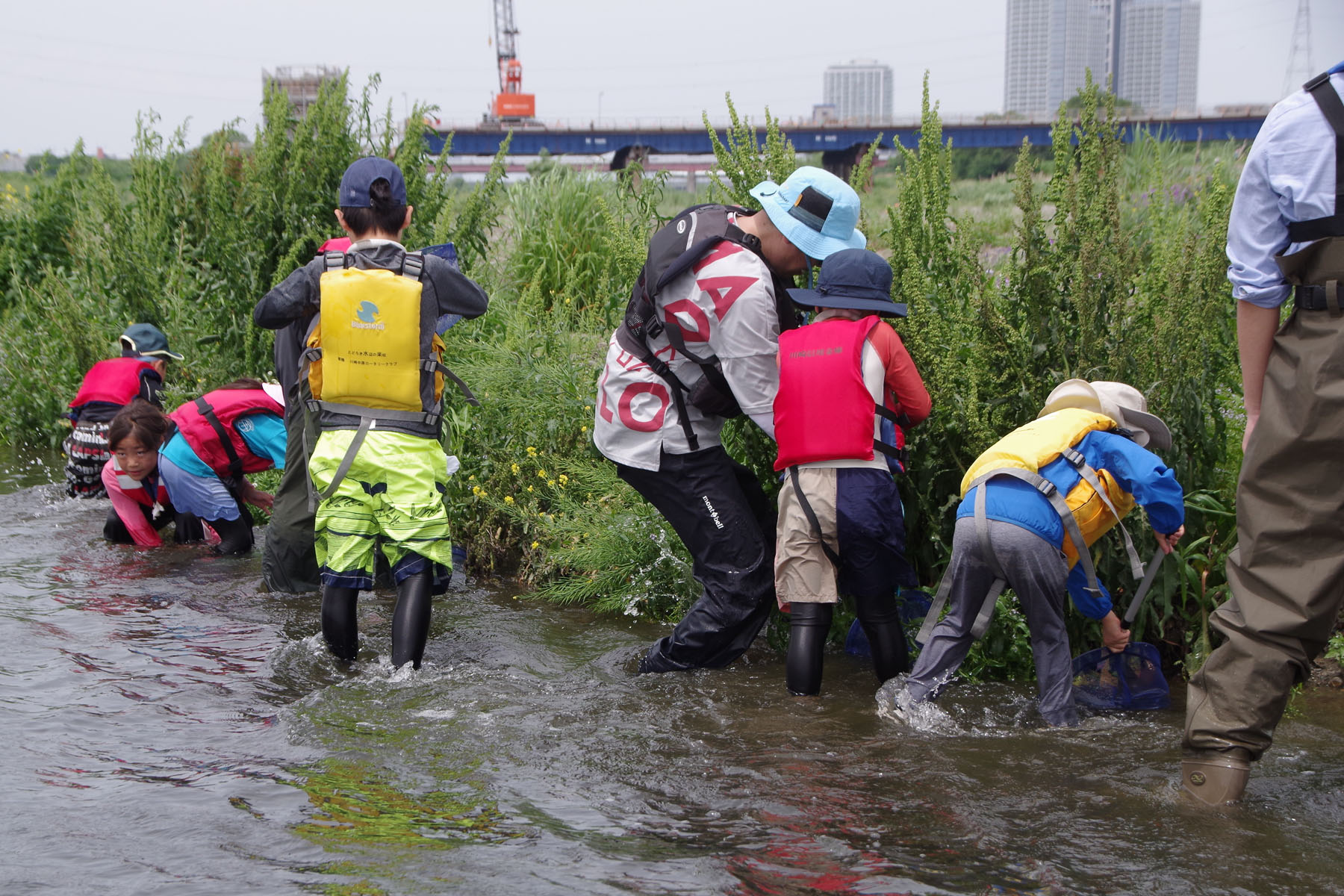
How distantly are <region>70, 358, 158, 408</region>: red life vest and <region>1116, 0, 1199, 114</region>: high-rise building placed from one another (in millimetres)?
122375

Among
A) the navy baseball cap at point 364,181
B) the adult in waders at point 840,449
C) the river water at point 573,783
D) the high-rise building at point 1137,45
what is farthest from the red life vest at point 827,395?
the high-rise building at point 1137,45

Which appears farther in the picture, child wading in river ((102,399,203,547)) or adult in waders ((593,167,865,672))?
child wading in river ((102,399,203,547))

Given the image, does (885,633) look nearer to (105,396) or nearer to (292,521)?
(292,521)

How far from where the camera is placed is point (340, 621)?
4520mm

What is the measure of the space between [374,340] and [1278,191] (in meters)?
3.01

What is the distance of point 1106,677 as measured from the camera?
4059mm

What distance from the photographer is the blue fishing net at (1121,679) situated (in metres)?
3.99

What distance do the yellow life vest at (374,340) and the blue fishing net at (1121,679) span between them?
2660mm

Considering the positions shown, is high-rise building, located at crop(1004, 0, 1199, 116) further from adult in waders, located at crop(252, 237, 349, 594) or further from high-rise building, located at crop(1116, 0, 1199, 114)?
adult in waders, located at crop(252, 237, 349, 594)

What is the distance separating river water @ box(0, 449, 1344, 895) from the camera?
9.22ft

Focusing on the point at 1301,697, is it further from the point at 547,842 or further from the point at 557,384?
the point at 557,384

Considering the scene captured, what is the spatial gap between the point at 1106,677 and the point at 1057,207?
1.81m

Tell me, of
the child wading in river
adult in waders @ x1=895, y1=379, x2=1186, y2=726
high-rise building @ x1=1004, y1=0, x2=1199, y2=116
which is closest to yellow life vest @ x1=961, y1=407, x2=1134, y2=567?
adult in waders @ x1=895, y1=379, x2=1186, y2=726

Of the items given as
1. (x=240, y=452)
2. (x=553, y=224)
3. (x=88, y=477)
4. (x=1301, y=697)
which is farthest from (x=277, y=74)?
(x=1301, y=697)
